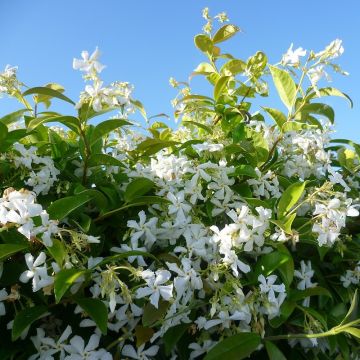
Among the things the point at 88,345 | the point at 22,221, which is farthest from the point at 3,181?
the point at 88,345

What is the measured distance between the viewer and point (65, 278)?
968 millimetres

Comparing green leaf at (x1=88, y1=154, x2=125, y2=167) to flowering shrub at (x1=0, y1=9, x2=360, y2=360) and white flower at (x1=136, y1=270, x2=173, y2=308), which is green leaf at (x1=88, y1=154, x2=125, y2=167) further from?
white flower at (x1=136, y1=270, x2=173, y2=308)

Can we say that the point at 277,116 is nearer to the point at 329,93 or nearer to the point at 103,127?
the point at 329,93

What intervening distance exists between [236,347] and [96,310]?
320mm

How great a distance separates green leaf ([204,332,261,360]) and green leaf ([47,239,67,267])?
1.28ft

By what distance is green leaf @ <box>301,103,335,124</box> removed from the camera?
161 cm

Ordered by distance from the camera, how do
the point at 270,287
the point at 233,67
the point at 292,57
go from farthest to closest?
the point at 233,67
the point at 292,57
the point at 270,287

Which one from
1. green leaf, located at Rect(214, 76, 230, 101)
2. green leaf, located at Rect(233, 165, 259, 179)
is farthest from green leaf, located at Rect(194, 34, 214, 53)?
green leaf, located at Rect(233, 165, 259, 179)

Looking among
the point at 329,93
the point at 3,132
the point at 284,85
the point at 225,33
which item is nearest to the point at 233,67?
the point at 225,33

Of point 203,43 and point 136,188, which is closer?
point 136,188

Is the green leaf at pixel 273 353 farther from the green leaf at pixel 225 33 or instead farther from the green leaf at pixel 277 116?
the green leaf at pixel 225 33

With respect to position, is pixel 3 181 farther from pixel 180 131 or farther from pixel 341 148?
pixel 341 148

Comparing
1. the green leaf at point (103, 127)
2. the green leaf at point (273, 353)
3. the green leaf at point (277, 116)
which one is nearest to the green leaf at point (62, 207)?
the green leaf at point (103, 127)

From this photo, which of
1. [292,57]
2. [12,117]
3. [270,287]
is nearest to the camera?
[270,287]
